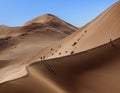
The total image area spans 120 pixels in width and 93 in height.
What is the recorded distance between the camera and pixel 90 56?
24.4 ft

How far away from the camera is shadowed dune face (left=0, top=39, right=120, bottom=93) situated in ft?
21.3

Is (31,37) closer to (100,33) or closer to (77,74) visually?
(100,33)

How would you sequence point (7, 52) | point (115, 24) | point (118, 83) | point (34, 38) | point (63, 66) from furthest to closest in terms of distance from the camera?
1. point (34, 38)
2. point (7, 52)
3. point (115, 24)
4. point (63, 66)
5. point (118, 83)

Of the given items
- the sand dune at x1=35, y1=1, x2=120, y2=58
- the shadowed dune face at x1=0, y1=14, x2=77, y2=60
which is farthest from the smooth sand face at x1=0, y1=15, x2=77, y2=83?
the sand dune at x1=35, y1=1, x2=120, y2=58

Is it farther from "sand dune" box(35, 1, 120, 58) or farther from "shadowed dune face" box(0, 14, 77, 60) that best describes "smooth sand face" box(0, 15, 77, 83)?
"sand dune" box(35, 1, 120, 58)

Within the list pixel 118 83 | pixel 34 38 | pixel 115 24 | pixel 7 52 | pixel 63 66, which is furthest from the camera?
pixel 34 38

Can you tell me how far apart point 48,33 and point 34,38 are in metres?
1.50

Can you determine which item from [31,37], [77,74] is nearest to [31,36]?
[31,37]

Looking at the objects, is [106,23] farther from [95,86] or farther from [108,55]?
[95,86]

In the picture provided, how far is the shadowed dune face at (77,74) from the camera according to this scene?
648cm

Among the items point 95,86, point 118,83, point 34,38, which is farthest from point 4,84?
point 34,38

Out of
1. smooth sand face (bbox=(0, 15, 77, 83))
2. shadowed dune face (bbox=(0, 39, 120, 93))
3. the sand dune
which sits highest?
smooth sand face (bbox=(0, 15, 77, 83))

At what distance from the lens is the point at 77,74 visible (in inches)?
273

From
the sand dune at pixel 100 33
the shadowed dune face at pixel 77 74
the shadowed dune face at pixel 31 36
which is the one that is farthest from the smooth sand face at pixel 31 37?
the shadowed dune face at pixel 77 74
